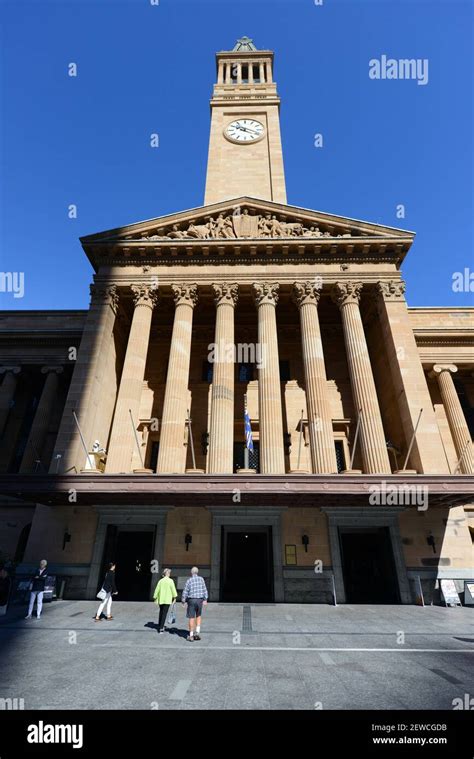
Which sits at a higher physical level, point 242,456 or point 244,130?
point 244,130

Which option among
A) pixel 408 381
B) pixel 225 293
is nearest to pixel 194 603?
pixel 408 381

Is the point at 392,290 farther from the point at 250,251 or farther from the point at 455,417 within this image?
the point at 250,251

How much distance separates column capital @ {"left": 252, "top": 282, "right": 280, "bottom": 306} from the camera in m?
25.9

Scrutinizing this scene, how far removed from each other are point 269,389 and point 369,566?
12.0 metres

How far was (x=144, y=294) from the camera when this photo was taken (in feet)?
87.0

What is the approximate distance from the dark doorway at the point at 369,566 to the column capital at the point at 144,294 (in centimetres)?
1898

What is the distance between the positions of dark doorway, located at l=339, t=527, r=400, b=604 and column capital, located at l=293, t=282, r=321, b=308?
14.5m

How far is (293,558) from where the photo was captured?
64.5 ft

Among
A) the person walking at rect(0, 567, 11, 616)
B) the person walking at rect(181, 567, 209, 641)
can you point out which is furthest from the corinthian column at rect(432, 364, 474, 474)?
the person walking at rect(0, 567, 11, 616)

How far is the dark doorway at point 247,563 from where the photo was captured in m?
20.3

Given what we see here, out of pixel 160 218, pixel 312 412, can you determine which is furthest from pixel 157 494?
pixel 160 218

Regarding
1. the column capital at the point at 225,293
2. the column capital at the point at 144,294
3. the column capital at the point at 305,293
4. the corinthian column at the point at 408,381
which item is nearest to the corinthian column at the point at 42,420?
the column capital at the point at 144,294

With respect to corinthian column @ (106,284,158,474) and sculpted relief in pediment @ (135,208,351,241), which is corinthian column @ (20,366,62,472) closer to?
corinthian column @ (106,284,158,474)
